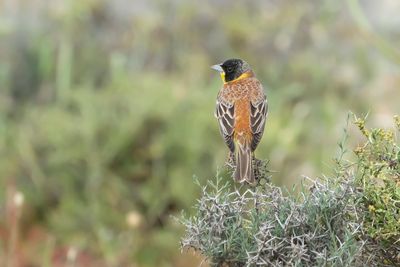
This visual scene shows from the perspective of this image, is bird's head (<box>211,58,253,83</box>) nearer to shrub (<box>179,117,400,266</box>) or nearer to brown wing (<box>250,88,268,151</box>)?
brown wing (<box>250,88,268,151</box>)

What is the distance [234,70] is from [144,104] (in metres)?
3.86

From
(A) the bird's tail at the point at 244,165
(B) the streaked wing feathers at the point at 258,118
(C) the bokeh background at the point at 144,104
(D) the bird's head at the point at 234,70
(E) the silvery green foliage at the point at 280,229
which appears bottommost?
(E) the silvery green foliage at the point at 280,229

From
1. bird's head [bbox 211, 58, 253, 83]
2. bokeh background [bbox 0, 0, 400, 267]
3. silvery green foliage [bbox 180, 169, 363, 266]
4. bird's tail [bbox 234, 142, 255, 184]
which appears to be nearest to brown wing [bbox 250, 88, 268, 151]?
bird's tail [bbox 234, 142, 255, 184]

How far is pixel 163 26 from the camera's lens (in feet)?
36.8

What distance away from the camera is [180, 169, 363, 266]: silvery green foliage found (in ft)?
10.0

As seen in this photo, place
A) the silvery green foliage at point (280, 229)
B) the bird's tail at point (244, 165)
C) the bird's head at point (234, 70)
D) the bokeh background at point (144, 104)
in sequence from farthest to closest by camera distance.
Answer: the bokeh background at point (144, 104) → the bird's head at point (234, 70) → the bird's tail at point (244, 165) → the silvery green foliage at point (280, 229)

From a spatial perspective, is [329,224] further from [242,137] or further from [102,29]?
[102,29]

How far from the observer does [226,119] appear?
4.39 m

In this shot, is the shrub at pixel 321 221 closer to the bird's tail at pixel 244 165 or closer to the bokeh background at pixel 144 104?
the bird's tail at pixel 244 165

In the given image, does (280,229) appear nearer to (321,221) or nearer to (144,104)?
(321,221)

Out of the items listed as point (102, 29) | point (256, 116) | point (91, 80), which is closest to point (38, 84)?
point (91, 80)

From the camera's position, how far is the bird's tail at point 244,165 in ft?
11.5

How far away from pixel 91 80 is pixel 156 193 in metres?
2.21

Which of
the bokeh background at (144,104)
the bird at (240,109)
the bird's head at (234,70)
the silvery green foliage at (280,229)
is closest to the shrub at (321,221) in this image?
the silvery green foliage at (280,229)
